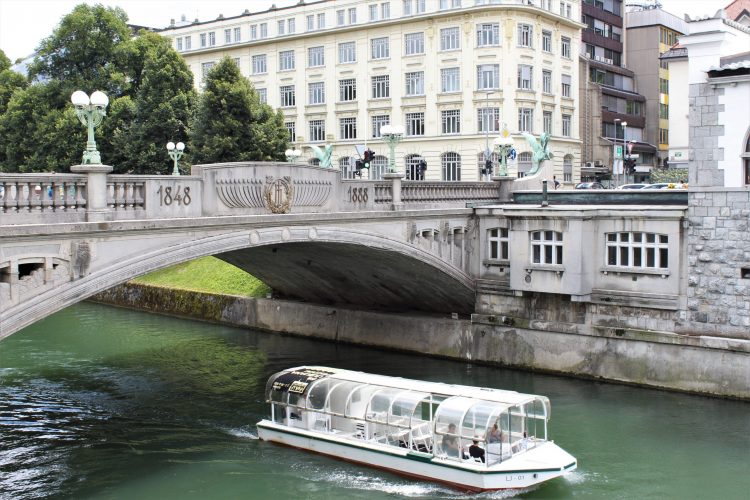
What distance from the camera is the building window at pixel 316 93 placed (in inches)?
2945

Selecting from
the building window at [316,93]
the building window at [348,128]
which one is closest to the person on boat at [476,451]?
the building window at [348,128]

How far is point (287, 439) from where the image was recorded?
25688 millimetres

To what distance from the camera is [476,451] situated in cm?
2252

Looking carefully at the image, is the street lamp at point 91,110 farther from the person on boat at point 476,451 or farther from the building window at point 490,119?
the building window at point 490,119

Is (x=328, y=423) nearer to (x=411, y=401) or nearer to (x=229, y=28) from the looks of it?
(x=411, y=401)

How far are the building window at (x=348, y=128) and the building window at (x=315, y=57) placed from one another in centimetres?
500

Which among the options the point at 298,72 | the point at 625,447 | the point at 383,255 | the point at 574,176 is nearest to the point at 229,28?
the point at 298,72

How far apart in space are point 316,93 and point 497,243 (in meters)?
42.2

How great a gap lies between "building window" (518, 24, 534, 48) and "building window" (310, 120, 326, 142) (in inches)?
683

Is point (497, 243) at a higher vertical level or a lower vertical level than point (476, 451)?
higher

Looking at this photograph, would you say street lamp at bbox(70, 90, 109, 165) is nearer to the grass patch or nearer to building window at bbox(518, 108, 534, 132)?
the grass patch

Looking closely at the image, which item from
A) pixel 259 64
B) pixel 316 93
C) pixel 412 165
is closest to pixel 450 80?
pixel 412 165

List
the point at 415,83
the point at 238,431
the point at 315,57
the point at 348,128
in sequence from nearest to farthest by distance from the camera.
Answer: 1. the point at 238,431
2. the point at 415,83
3. the point at 348,128
4. the point at 315,57

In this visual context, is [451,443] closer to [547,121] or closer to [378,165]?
[547,121]
